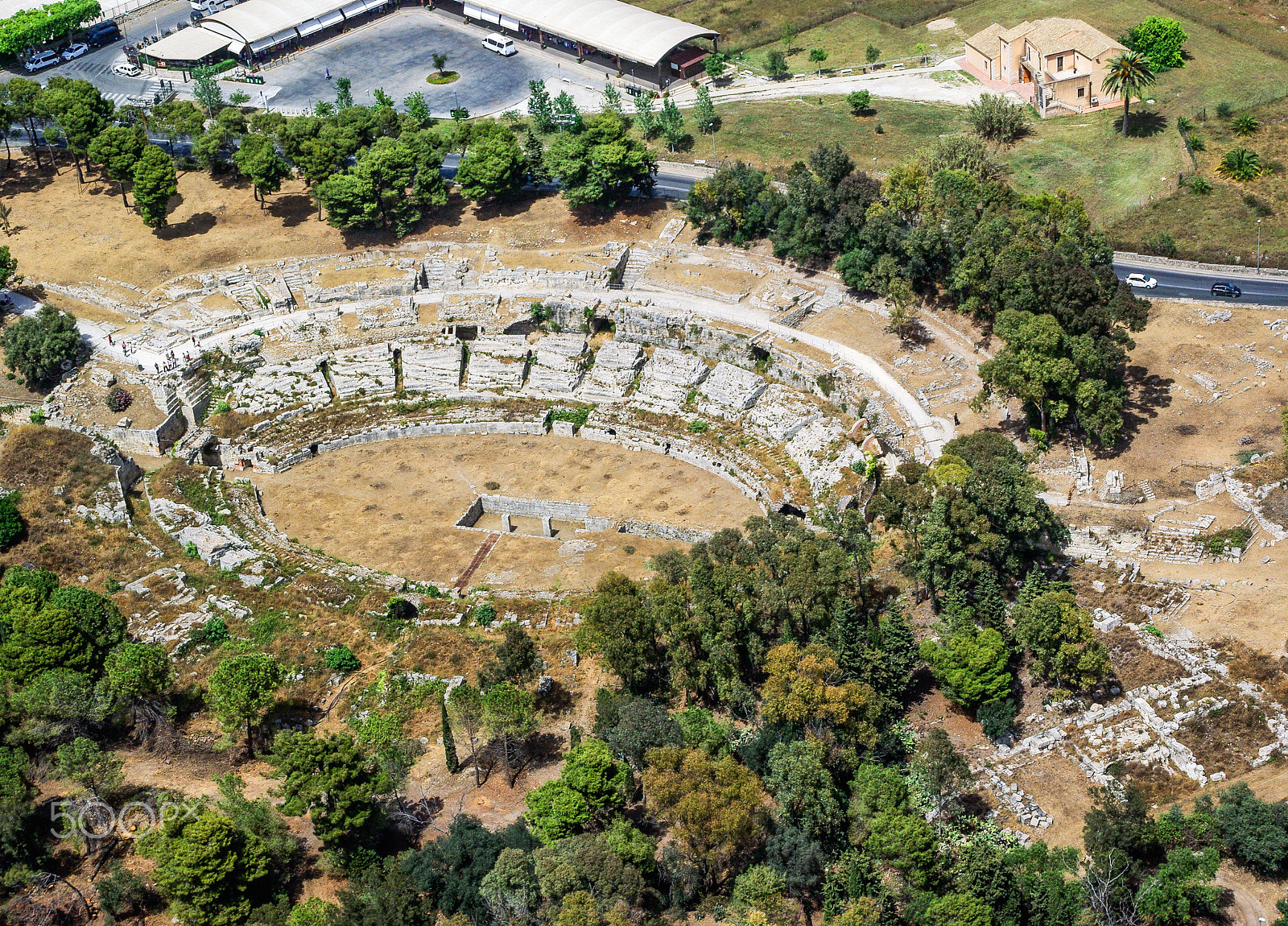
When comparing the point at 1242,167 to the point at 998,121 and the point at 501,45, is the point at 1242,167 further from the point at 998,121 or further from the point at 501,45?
the point at 501,45

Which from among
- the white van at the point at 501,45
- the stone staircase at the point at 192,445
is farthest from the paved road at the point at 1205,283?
the white van at the point at 501,45

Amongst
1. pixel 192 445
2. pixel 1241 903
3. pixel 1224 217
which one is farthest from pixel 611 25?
pixel 1241 903

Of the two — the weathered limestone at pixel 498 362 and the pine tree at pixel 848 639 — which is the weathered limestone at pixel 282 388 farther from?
the pine tree at pixel 848 639

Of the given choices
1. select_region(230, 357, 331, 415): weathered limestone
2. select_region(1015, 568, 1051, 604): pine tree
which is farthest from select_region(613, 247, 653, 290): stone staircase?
select_region(1015, 568, 1051, 604): pine tree

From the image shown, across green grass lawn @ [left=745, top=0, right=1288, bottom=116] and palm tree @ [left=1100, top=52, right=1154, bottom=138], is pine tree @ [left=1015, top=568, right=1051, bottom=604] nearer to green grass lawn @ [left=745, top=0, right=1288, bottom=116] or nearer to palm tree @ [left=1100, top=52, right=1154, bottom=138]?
palm tree @ [left=1100, top=52, right=1154, bottom=138]

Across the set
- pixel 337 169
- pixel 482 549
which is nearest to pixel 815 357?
pixel 482 549
